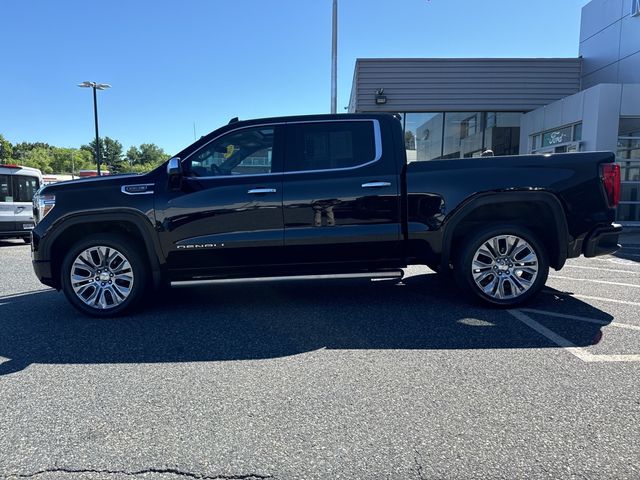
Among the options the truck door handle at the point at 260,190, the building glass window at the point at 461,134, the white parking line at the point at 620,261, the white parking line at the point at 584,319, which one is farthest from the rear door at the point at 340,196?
the building glass window at the point at 461,134

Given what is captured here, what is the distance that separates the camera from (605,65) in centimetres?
1441

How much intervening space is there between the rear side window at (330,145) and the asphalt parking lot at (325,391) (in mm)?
1592

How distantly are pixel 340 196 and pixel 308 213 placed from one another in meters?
0.37

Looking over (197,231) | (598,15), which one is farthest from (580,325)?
(598,15)

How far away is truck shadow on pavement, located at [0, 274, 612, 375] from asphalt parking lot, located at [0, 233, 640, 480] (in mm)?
26

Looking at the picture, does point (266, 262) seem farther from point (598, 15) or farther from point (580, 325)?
point (598, 15)

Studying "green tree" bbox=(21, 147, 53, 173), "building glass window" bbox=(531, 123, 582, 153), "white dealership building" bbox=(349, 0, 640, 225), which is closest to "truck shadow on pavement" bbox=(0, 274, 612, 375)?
"building glass window" bbox=(531, 123, 582, 153)

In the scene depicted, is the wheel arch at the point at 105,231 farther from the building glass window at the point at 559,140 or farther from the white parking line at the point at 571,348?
the building glass window at the point at 559,140

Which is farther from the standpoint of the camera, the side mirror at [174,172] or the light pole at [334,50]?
the light pole at [334,50]

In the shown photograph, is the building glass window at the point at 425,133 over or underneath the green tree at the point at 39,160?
underneath

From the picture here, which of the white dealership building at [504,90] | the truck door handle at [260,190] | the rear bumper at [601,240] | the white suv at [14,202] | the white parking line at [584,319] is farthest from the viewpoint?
the white dealership building at [504,90]

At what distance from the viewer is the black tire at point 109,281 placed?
15.2 ft

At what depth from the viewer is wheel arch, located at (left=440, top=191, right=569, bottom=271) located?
4633mm

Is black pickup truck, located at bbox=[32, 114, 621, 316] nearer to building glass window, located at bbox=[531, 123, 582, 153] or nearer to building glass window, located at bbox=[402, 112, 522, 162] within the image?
building glass window, located at bbox=[531, 123, 582, 153]
